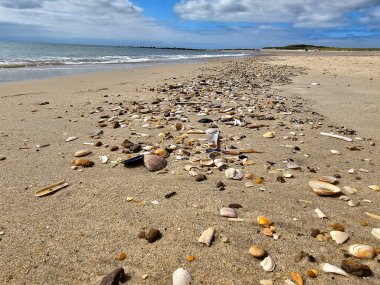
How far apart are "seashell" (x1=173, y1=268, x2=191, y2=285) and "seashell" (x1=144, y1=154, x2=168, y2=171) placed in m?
1.51

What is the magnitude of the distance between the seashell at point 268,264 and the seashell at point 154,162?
1.60 meters

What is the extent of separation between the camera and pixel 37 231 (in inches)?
89.2

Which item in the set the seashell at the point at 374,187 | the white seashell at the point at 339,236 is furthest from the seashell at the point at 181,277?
the seashell at the point at 374,187

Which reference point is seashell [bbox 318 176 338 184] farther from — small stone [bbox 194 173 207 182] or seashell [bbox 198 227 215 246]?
seashell [bbox 198 227 215 246]

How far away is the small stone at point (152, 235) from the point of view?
216 cm

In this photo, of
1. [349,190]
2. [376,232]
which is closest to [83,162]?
[349,190]

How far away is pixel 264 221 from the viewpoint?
92.4 inches

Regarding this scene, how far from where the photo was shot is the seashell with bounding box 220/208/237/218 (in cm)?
243

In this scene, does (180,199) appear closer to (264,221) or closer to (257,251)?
(264,221)

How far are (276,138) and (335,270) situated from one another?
267cm

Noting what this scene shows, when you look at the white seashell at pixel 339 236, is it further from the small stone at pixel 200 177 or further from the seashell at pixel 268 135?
the seashell at pixel 268 135

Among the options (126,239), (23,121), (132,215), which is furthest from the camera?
(23,121)

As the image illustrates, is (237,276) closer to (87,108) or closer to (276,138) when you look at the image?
(276,138)

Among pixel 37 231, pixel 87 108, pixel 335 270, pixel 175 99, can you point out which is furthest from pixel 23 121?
pixel 335 270
